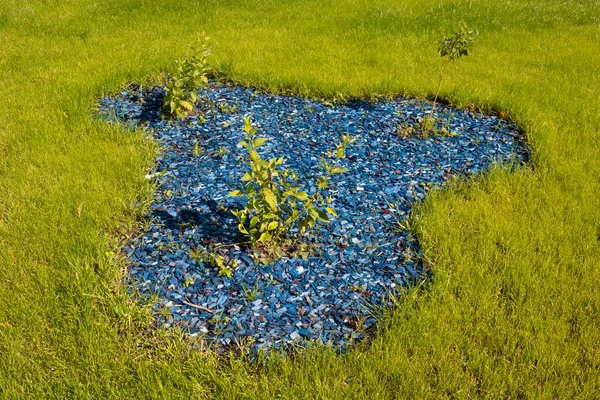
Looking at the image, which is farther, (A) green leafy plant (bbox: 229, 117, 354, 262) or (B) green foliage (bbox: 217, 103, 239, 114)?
(B) green foliage (bbox: 217, 103, 239, 114)

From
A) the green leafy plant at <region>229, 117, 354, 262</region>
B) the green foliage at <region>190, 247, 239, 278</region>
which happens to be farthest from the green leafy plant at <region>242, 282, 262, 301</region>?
the green leafy plant at <region>229, 117, 354, 262</region>

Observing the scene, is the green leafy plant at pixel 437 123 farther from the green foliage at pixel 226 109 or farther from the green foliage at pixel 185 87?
the green foliage at pixel 185 87

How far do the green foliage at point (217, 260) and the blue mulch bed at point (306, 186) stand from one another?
0.05m

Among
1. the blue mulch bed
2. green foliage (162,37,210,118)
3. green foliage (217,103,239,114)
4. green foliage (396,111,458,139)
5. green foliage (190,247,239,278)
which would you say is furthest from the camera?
green foliage (217,103,239,114)

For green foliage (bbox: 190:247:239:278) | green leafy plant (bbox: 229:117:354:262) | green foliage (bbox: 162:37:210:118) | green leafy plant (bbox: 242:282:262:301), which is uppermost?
green foliage (bbox: 162:37:210:118)

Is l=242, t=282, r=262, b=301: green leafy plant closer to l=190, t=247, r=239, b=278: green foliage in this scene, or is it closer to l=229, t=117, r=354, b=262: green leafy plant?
l=190, t=247, r=239, b=278: green foliage

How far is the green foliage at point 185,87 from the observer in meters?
5.82

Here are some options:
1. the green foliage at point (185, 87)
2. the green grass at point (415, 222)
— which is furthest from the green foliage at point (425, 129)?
the green foliage at point (185, 87)

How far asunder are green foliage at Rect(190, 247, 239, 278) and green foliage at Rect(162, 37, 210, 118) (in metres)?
2.39

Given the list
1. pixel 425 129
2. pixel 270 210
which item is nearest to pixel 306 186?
pixel 270 210

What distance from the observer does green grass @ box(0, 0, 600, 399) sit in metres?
3.13

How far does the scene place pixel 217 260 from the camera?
382cm

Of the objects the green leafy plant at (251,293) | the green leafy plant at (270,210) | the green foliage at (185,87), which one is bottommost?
the green leafy plant at (251,293)

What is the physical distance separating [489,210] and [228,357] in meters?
2.67
